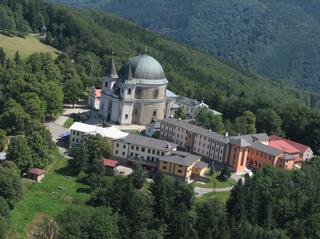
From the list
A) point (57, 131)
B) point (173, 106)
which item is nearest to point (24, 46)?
point (173, 106)

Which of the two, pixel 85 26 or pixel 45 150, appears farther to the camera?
pixel 85 26

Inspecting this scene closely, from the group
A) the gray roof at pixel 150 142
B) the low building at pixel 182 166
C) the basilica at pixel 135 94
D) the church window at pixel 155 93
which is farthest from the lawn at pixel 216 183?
the church window at pixel 155 93

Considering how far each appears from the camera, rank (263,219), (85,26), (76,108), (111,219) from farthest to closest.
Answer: (85,26) < (76,108) < (263,219) < (111,219)

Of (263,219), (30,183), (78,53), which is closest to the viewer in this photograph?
(263,219)

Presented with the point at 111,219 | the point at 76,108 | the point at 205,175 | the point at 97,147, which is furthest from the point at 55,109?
the point at 111,219

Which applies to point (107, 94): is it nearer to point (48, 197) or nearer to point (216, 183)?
point (216, 183)

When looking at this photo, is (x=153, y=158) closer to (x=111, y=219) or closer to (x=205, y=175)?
(x=205, y=175)
